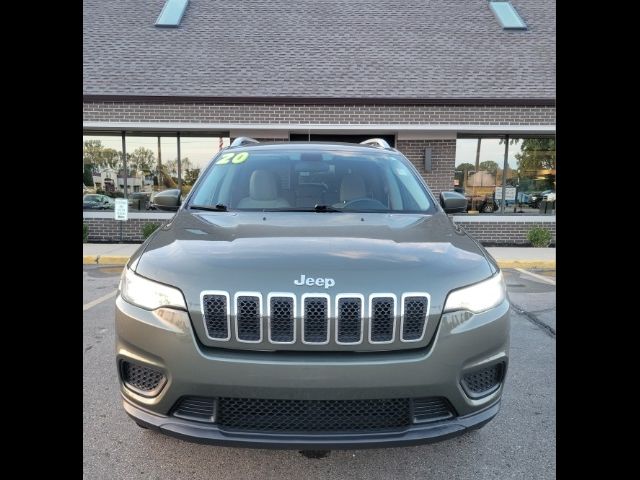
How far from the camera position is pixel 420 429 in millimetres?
1949

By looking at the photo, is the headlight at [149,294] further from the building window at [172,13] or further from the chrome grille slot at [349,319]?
the building window at [172,13]

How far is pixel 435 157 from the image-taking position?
10.5m

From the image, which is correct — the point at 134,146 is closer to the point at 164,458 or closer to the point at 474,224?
the point at 474,224

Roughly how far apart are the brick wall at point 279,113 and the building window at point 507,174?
36.5 inches

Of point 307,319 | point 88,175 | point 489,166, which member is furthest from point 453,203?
point 88,175

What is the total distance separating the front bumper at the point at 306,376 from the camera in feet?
6.15

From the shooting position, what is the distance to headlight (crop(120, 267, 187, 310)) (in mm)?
1999

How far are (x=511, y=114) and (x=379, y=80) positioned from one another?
10.5 feet

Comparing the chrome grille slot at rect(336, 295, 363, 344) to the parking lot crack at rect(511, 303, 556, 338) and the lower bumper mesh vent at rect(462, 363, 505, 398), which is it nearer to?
the lower bumper mesh vent at rect(462, 363, 505, 398)

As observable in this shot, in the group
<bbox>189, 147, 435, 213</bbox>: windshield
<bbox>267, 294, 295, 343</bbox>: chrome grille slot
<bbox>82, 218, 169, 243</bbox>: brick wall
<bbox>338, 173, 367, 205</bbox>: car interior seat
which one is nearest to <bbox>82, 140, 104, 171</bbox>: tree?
<bbox>82, 218, 169, 243</bbox>: brick wall

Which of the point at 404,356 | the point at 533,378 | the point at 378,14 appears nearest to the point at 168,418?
the point at 404,356

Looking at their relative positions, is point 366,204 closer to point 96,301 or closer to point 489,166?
point 96,301

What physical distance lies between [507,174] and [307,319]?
10281 millimetres

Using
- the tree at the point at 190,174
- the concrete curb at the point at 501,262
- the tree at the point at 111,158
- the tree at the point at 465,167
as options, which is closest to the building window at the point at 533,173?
the tree at the point at 465,167
